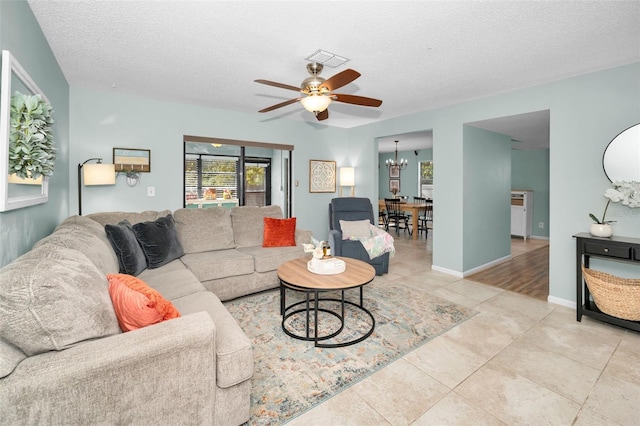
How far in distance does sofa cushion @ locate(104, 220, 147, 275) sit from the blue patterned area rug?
3.29ft

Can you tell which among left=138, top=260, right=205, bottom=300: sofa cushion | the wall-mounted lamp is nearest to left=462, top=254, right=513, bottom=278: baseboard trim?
the wall-mounted lamp

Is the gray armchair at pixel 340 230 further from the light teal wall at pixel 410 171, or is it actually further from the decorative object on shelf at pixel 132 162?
the light teal wall at pixel 410 171

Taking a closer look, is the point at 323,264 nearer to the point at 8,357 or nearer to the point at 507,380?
the point at 507,380

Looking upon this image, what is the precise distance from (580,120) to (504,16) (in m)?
1.81

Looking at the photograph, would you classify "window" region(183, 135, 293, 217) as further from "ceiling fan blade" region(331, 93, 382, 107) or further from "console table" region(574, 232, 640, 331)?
"console table" region(574, 232, 640, 331)

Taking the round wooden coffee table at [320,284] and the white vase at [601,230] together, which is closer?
the round wooden coffee table at [320,284]

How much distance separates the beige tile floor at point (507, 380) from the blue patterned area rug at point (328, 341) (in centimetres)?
10

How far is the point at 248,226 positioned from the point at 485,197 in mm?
3577

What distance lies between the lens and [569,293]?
10.7 feet

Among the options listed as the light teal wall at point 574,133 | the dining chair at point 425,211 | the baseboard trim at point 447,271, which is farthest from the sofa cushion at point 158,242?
the dining chair at point 425,211

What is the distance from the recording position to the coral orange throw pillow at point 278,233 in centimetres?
386

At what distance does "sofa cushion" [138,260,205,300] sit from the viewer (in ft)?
7.55

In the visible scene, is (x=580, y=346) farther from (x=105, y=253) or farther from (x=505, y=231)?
(x=105, y=253)

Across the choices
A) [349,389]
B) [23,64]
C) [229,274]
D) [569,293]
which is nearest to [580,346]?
[569,293]
